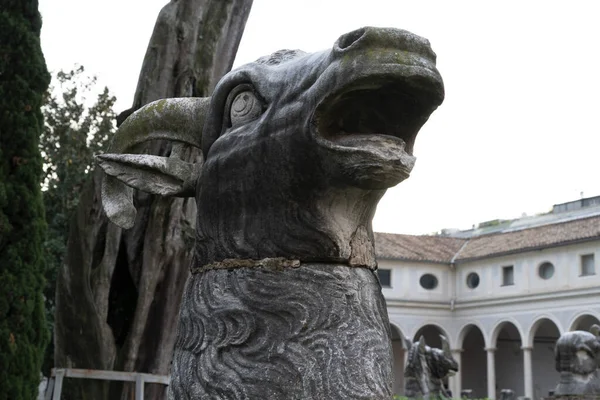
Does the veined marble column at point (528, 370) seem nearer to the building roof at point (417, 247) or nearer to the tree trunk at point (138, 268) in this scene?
the building roof at point (417, 247)

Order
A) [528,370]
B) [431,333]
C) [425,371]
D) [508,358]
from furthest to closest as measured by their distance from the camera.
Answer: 1. [431,333]
2. [508,358]
3. [528,370]
4. [425,371]

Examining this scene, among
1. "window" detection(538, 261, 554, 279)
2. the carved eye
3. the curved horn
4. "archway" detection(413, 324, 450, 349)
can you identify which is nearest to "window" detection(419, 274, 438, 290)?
"archway" detection(413, 324, 450, 349)

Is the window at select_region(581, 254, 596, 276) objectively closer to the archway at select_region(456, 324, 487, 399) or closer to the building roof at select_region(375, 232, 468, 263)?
the building roof at select_region(375, 232, 468, 263)

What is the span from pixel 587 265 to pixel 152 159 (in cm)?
3366

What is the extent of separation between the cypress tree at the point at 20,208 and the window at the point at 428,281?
105 ft

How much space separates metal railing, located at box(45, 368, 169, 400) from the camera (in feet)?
22.7

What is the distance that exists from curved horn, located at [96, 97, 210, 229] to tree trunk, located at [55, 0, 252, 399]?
4488 millimetres

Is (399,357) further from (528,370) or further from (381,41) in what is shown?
(381,41)

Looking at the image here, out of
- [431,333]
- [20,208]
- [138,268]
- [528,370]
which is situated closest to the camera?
[138,268]

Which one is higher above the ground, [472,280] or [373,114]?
[472,280]

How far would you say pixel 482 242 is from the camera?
40500 millimetres

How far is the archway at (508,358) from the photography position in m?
40.2

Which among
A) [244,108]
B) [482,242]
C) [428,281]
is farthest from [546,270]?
[244,108]

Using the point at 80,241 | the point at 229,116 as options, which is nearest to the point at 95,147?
the point at 80,241
